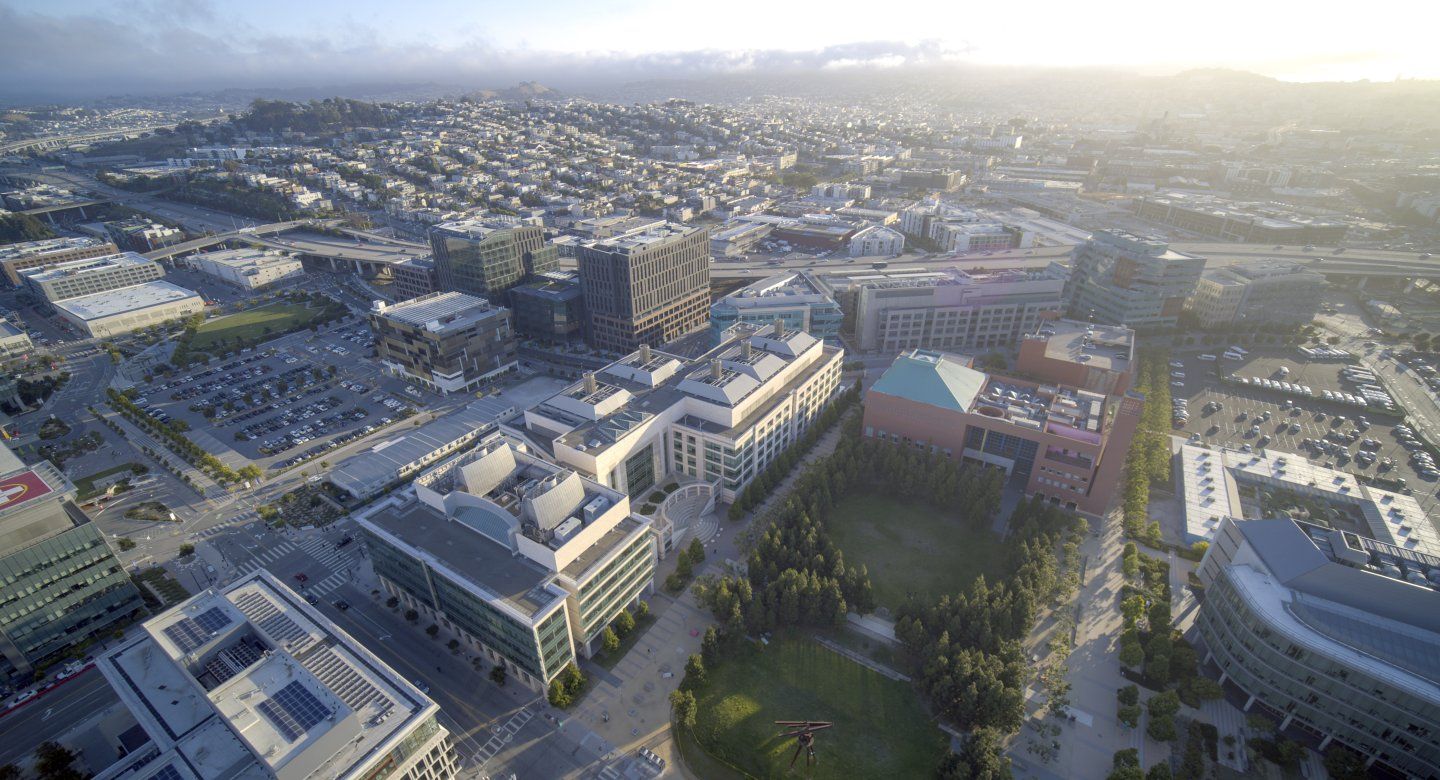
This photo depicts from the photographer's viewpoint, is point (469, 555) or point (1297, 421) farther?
point (1297, 421)

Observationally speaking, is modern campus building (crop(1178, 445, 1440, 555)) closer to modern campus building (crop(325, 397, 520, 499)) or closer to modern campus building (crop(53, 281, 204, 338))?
modern campus building (crop(325, 397, 520, 499))

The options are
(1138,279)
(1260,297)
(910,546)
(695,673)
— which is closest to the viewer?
(695,673)

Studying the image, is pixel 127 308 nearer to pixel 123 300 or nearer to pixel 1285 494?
pixel 123 300

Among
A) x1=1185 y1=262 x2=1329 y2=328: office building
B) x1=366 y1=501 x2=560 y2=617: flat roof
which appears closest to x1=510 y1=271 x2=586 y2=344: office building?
x1=366 y1=501 x2=560 y2=617: flat roof

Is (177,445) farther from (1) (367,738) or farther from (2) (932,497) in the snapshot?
(2) (932,497)

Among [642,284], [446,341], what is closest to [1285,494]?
[642,284]

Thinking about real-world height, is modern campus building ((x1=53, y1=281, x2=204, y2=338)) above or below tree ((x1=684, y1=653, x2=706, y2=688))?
above
